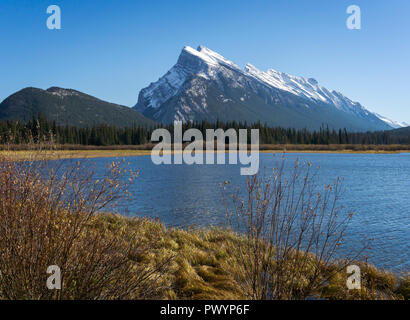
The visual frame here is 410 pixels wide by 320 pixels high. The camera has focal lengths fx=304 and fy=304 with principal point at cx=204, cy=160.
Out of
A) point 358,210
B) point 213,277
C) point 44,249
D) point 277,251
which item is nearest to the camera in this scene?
point 44,249

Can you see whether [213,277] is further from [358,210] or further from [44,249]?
[358,210]

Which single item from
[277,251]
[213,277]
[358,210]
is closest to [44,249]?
[277,251]

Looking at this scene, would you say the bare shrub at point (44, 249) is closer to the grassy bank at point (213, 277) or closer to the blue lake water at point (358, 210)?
the grassy bank at point (213, 277)

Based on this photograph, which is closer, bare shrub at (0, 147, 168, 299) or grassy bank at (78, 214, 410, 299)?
bare shrub at (0, 147, 168, 299)

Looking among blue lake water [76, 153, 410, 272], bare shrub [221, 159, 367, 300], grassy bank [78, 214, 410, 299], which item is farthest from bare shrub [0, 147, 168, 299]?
blue lake water [76, 153, 410, 272]

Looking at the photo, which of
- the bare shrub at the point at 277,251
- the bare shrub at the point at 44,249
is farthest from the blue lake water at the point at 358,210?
the bare shrub at the point at 44,249

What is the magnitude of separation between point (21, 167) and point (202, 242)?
21.1 feet

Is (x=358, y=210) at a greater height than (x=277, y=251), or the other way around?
(x=277, y=251)

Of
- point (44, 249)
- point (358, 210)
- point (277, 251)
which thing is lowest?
point (358, 210)

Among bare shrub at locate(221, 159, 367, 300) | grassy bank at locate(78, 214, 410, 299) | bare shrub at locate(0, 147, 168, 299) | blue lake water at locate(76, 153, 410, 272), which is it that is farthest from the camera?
blue lake water at locate(76, 153, 410, 272)

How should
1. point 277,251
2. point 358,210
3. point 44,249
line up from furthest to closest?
point 358,210 < point 277,251 < point 44,249

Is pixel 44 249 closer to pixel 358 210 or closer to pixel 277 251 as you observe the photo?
pixel 277 251

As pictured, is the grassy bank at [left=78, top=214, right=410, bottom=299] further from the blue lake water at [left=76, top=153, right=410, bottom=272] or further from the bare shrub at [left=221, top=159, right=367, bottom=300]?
the blue lake water at [left=76, top=153, right=410, bottom=272]

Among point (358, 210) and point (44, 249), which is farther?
point (358, 210)
